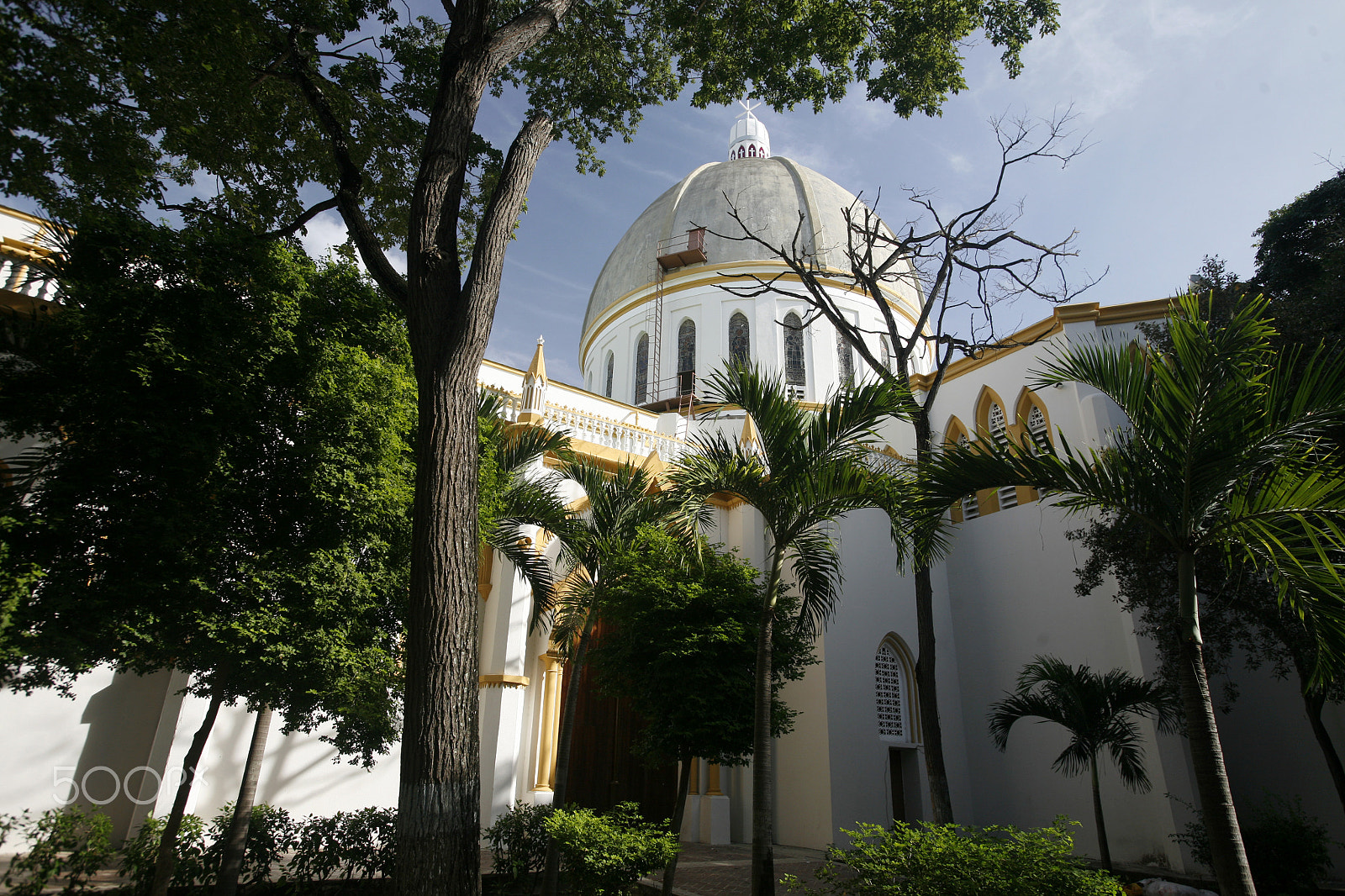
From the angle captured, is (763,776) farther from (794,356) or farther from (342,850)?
(794,356)

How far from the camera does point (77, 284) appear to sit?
570cm

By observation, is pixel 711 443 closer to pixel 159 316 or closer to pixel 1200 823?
pixel 159 316

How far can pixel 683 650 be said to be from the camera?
8367mm

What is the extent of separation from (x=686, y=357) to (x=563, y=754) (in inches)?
611

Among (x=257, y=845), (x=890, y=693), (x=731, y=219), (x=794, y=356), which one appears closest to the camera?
(x=257, y=845)

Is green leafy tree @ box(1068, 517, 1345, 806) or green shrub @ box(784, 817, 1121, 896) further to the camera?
green leafy tree @ box(1068, 517, 1345, 806)

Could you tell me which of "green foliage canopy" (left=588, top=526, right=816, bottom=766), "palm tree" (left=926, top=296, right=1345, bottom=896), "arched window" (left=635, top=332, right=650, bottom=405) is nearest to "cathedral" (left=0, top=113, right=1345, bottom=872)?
"green foliage canopy" (left=588, top=526, right=816, bottom=766)

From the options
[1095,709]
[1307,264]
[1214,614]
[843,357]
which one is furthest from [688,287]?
[1095,709]

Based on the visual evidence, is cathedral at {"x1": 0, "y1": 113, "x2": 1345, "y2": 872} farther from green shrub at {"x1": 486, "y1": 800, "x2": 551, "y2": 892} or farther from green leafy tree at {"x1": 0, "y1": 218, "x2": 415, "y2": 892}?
green leafy tree at {"x1": 0, "y1": 218, "x2": 415, "y2": 892}

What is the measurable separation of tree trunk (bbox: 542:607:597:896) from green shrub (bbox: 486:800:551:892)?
1.20ft

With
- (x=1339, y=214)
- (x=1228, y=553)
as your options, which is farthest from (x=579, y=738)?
(x=1339, y=214)

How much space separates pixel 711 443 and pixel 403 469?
285 cm

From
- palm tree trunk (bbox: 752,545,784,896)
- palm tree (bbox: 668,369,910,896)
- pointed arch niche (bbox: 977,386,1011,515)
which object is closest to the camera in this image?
palm tree trunk (bbox: 752,545,784,896)

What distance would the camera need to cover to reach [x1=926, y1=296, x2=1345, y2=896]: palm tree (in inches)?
185
